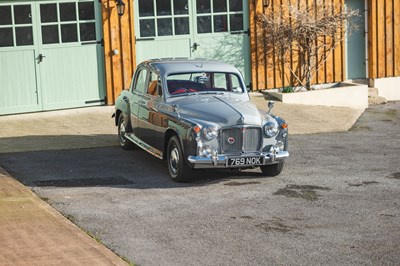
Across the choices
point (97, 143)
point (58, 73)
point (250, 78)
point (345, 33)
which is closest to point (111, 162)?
point (97, 143)

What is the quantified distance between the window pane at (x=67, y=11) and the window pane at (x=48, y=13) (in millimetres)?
160

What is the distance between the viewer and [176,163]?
13398 millimetres

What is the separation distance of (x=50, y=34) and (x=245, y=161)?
806 cm

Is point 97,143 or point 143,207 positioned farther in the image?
point 97,143

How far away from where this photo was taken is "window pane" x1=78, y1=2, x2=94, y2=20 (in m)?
19.9

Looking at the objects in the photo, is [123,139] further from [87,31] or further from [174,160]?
[87,31]

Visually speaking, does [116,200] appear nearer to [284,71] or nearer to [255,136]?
[255,136]

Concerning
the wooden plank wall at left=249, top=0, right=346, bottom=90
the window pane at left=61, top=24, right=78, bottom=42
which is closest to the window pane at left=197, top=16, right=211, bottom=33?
the wooden plank wall at left=249, top=0, right=346, bottom=90

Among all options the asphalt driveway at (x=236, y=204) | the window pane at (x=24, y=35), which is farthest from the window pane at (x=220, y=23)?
the asphalt driveway at (x=236, y=204)

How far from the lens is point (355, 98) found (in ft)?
71.9

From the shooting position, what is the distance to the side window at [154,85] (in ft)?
48.4

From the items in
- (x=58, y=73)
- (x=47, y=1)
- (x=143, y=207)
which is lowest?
(x=143, y=207)

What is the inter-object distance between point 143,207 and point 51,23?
887cm

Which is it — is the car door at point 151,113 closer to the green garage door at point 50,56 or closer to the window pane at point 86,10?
the green garage door at point 50,56
